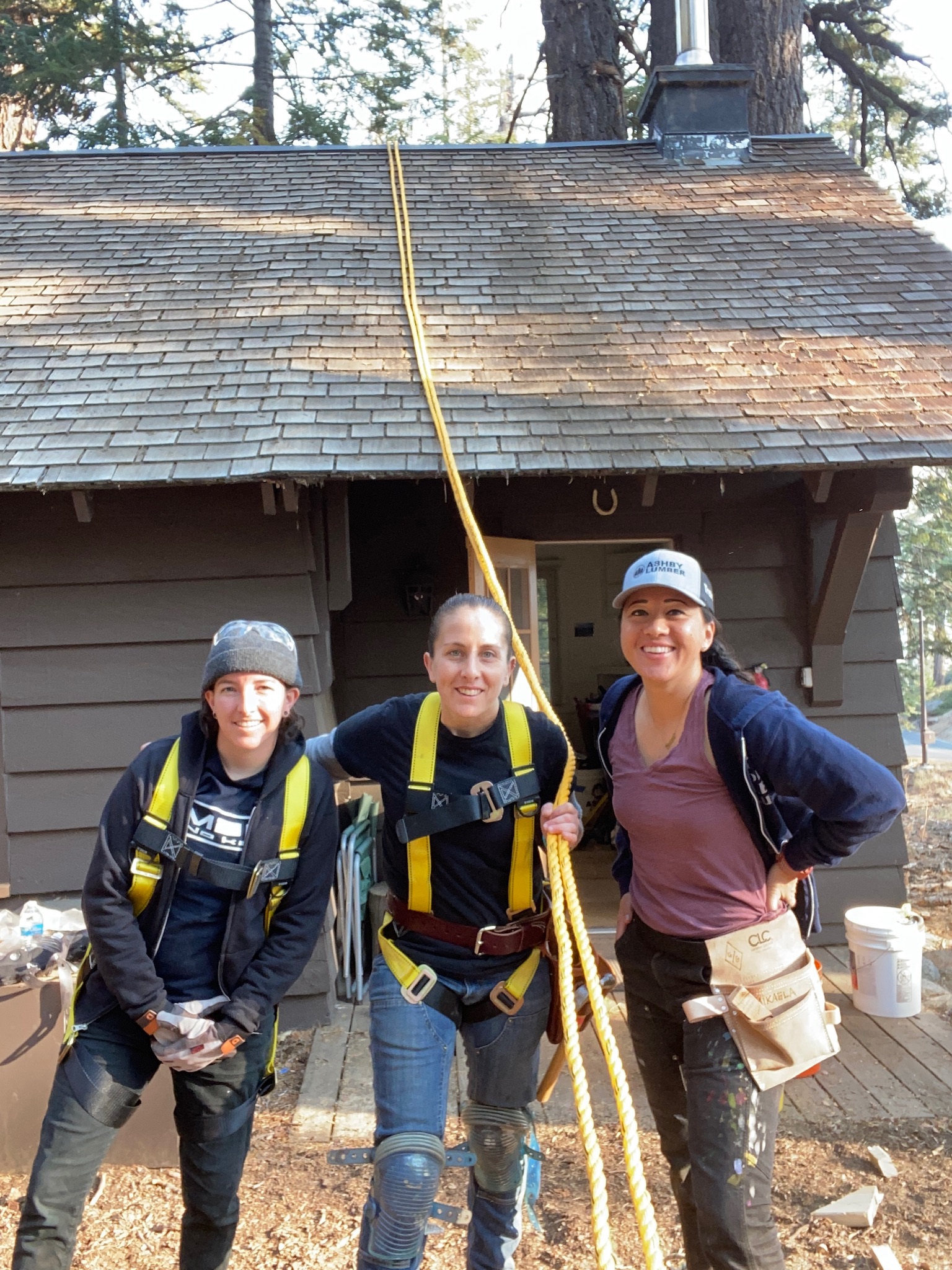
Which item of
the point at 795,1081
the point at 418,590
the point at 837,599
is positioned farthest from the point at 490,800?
the point at 418,590

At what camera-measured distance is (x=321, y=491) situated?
15.7 feet

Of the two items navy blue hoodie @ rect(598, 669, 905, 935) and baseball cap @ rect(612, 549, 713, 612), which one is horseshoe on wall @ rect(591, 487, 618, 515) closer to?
baseball cap @ rect(612, 549, 713, 612)

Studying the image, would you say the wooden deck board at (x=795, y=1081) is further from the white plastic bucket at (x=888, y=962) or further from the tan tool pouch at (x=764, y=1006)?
the tan tool pouch at (x=764, y=1006)

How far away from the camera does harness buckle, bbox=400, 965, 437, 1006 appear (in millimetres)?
2133

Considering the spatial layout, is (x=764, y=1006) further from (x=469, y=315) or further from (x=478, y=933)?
(x=469, y=315)

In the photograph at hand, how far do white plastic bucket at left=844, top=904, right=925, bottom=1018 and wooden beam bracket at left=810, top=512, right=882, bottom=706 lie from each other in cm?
128

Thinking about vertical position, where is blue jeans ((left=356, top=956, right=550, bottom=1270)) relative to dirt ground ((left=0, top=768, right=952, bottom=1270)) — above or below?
above

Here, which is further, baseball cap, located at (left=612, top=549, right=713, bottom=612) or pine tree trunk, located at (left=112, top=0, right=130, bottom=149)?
pine tree trunk, located at (left=112, top=0, right=130, bottom=149)

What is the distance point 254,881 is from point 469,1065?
27.4 inches

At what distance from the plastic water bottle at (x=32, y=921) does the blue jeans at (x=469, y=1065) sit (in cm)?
180

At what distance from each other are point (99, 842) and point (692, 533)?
400 centimetres

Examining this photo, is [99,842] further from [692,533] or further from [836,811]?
[692,533]

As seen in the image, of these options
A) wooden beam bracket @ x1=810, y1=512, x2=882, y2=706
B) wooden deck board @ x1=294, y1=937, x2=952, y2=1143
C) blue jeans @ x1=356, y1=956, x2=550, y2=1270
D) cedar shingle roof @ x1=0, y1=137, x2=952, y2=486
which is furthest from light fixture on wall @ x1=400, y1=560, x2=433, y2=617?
blue jeans @ x1=356, y1=956, x2=550, y2=1270

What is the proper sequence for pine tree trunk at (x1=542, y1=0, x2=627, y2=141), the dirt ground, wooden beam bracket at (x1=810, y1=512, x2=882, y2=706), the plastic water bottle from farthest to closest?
1. pine tree trunk at (x1=542, y1=0, x2=627, y2=141)
2. wooden beam bracket at (x1=810, y1=512, x2=882, y2=706)
3. the plastic water bottle
4. the dirt ground
